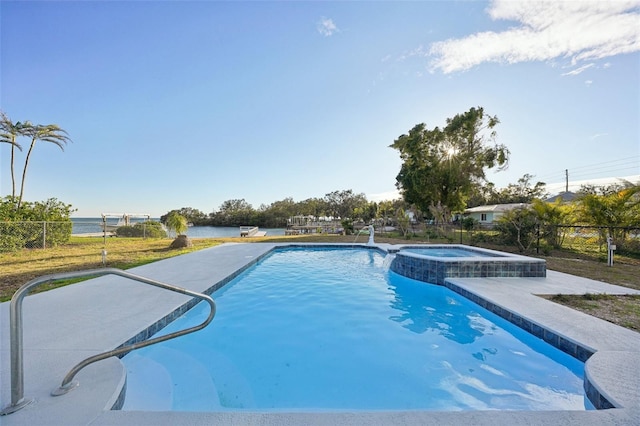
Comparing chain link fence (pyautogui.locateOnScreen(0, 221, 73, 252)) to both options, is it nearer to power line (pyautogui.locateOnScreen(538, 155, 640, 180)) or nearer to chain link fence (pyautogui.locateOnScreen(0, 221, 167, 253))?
chain link fence (pyautogui.locateOnScreen(0, 221, 167, 253))

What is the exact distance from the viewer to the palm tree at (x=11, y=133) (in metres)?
11.7

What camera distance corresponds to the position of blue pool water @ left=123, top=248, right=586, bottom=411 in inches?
93.0

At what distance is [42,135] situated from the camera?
12656mm

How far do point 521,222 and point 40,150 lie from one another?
2189 cm

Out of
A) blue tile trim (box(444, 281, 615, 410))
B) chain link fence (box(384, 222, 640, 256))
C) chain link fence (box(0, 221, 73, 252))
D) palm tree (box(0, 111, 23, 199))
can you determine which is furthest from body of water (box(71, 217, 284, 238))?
chain link fence (box(384, 222, 640, 256))

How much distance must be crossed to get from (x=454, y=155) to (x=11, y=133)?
23.4 metres

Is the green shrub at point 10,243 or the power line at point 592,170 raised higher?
the power line at point 592,170

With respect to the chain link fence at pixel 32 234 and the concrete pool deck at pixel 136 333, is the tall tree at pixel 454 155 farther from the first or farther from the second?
the chain link fence at pixel 32 234

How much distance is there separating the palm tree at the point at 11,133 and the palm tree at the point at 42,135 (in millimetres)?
203

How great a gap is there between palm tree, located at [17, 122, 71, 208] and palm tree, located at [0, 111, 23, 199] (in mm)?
203

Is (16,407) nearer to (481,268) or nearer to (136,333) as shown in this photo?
(136,333)

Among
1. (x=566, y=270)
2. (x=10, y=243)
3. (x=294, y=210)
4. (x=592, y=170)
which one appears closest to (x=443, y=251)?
(x=566, y=270)

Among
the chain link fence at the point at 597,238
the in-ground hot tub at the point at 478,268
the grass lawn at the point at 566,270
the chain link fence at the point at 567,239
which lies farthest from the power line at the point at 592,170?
the in-ground hot tub at the point at 478,268

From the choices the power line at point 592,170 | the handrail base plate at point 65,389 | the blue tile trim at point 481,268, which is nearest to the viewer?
the handrail base plate at point 65,389
